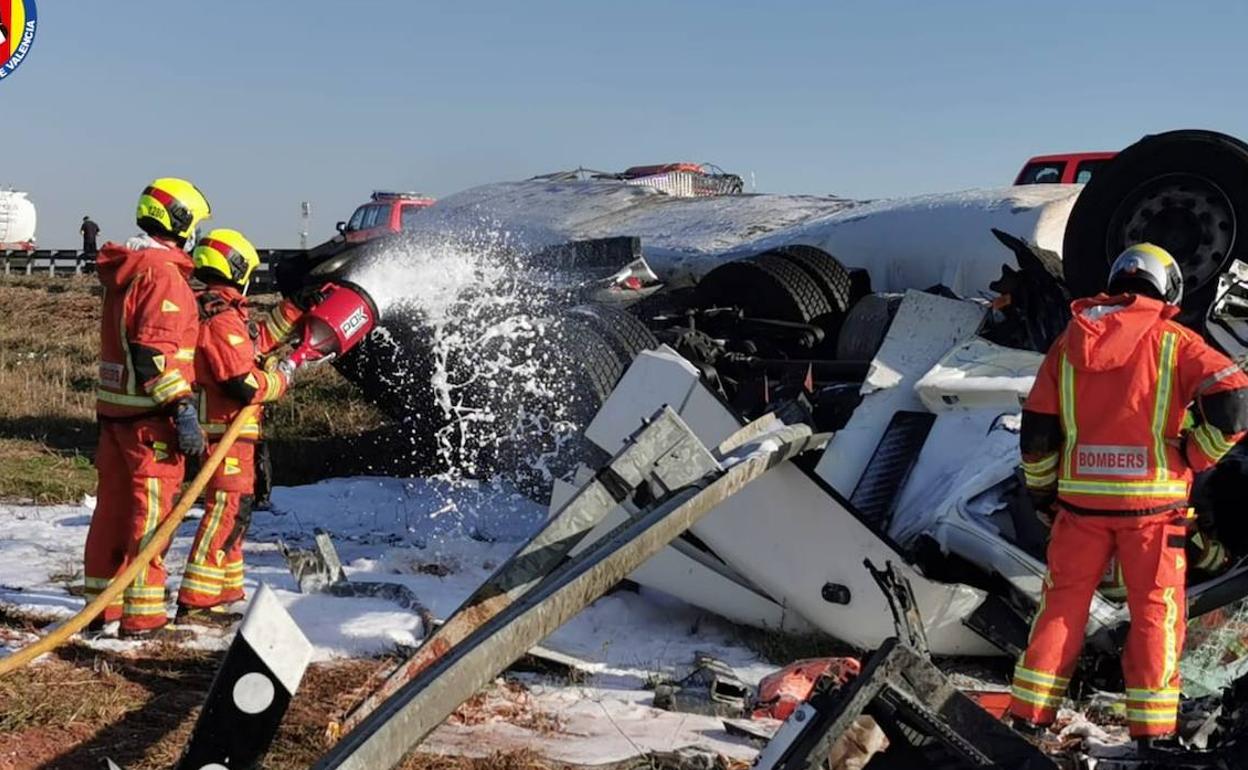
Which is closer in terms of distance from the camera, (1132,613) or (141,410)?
(1132,613)

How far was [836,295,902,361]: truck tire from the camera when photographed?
674cm

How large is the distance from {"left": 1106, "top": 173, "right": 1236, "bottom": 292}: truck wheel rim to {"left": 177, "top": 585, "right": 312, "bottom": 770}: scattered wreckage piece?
400 centimetres

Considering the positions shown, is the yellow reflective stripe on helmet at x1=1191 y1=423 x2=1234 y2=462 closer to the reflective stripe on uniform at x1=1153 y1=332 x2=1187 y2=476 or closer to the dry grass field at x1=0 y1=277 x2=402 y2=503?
the reflective stripe on uniform at x1=1153 y1=332 x2=1187 y2=476

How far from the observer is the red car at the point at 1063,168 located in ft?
38.5

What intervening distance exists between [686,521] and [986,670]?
1.89 m

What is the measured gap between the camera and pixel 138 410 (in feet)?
15.4

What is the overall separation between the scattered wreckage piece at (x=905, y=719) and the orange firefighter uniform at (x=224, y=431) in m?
3.06

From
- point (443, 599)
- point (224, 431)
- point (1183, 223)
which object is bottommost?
point (443, 599)

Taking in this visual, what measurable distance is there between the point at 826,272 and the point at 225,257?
3.66 meters

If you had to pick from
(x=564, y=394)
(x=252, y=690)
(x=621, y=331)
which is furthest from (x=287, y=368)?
(x=252, y=690)

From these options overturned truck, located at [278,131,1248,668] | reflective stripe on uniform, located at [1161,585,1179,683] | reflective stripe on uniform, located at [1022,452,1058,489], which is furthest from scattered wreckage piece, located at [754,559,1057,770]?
overturned truck, located at [278,131,1248,668]

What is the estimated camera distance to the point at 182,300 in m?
4.72

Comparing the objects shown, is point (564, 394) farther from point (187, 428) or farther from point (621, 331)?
point (187, 428)

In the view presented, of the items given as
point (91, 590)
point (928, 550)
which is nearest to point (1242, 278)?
point (928, 550)
